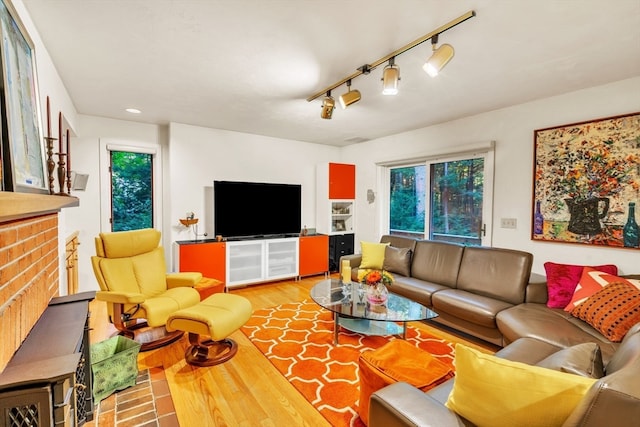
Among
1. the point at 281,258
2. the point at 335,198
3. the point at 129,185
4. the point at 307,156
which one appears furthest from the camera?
the point at 307,156

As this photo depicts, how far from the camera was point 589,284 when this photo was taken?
2.31 meters

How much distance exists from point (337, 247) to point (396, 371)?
376cm

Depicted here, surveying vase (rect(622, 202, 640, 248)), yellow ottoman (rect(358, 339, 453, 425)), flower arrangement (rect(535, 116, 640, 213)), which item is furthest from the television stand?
vase (rect(622, 202, 640, 248))

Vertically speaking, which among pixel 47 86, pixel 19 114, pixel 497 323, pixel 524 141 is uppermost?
pixel 47 86

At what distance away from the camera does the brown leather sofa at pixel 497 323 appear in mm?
790

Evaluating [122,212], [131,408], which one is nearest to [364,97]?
[131,408]

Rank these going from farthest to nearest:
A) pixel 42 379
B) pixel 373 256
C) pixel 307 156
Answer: pixel 307 156 < pixel 373 256 < pixel 42 379

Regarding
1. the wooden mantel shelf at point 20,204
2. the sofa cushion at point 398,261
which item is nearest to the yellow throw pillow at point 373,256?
the sofa cushion at point 398,261

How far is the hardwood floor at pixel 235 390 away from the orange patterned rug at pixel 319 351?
84 millimetres

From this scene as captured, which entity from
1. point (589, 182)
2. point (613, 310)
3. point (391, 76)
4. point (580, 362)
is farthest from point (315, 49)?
point (589, 182)

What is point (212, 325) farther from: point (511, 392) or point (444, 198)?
point (444, 198)

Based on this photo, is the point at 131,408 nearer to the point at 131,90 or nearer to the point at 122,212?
the point at 131,90

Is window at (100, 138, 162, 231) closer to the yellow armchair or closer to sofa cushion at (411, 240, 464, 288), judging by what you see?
the yellow armchair

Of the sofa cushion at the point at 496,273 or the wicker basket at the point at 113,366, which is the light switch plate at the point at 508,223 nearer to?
the sofa cushion at the point at 496,273
